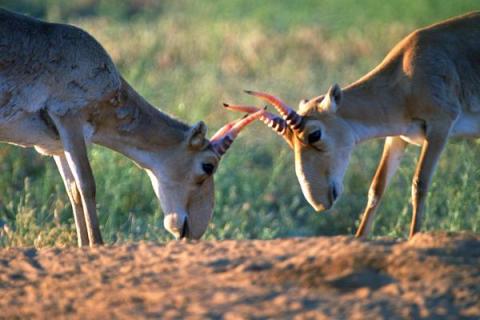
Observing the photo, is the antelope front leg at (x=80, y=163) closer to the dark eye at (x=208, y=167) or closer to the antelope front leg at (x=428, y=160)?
the dark eye at (x=208, y=167)

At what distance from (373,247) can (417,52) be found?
10.7 feet

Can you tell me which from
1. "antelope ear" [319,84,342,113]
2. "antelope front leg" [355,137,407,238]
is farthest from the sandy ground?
"antelope front leg" [355,137,407,238]

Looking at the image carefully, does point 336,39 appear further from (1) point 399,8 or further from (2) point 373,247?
(2) point 373,247

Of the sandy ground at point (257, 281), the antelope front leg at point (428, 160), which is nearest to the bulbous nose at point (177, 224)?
the antelope front leg at point (428, 160)

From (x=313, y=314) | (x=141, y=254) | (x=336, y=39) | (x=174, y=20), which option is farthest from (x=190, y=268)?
(x=174, y=20)

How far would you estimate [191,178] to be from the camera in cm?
887

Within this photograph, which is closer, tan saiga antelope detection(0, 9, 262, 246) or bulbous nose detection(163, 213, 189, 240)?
tan saiga antelope detection(0, 9, 262, 246)

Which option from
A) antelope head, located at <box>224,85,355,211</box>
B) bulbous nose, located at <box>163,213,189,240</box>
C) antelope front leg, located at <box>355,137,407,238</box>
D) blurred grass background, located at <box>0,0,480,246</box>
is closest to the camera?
antelope head, located at <box>224,85,355,211</box>

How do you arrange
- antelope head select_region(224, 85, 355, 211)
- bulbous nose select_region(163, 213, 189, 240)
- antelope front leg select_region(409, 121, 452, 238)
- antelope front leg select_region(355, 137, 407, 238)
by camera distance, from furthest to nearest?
antelope front leg select_region(355, 137, 407, 238) < bulbous nose select_region(163, 213, 189, 240) < antelope head select_region(224, 85, 355, 211) < antelope front leg select_region(409, 121, 452, 238)

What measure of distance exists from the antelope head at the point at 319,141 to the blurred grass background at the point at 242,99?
3.14 feet

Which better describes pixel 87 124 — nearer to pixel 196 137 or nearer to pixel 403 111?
pixel 196 137

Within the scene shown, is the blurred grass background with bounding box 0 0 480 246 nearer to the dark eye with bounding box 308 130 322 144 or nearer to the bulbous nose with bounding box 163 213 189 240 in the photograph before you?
the bulbous nose with bounding box 163 213 189 240

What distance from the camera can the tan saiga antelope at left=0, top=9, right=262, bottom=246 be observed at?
26.8 ft

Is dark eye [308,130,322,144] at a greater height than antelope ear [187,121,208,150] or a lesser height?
lesser
